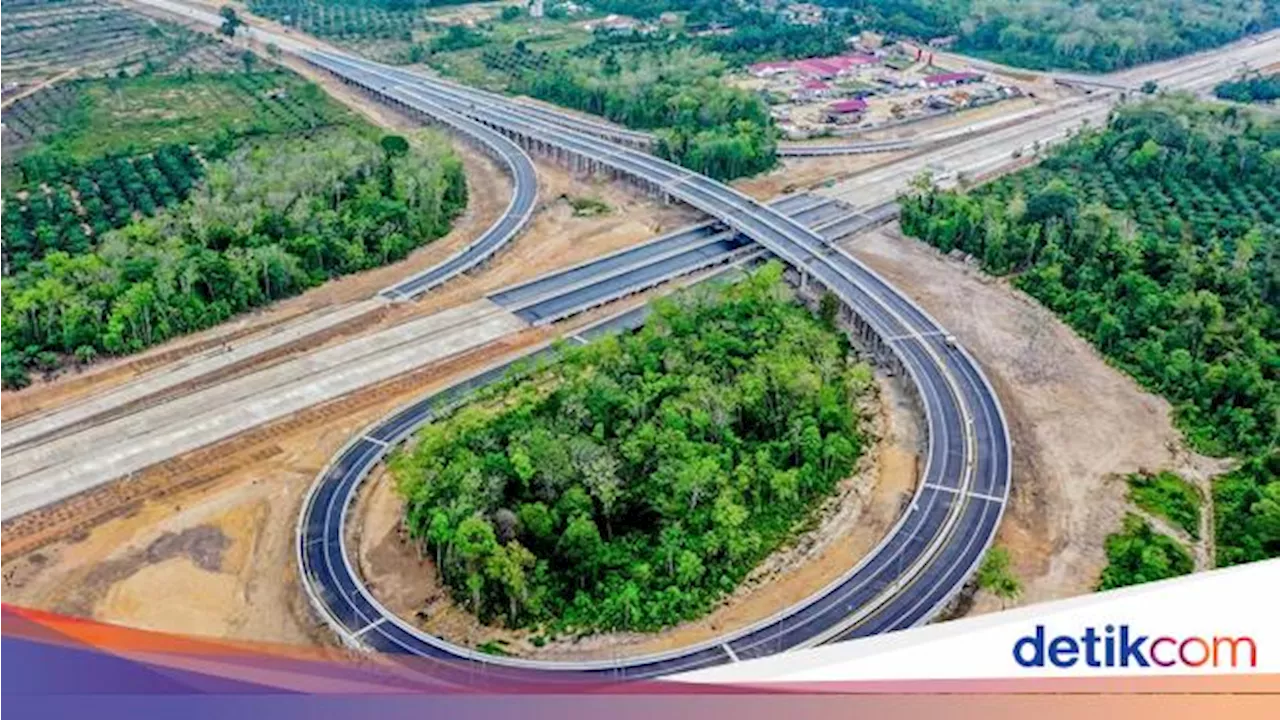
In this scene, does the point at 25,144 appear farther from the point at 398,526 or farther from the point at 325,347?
the point at 398,526

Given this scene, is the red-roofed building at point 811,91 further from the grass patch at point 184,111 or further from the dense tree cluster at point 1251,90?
the grass patch at point 184,111

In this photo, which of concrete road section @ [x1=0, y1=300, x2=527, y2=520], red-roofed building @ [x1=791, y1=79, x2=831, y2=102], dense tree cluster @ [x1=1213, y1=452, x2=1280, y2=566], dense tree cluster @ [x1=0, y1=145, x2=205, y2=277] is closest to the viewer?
dense tree cluster @ [x1=1213, y1=452, x2=1280, y2=566]

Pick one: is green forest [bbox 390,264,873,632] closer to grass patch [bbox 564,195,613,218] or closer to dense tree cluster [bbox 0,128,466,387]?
dense tree cluster [bbox 0,128,466,387]

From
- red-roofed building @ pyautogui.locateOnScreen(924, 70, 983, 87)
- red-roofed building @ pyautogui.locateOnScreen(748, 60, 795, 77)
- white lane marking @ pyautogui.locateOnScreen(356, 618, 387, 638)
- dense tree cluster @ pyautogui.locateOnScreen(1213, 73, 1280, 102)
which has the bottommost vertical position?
white lane marking @ pyautogui.locateOnScreen(356, 618, 387, 638)

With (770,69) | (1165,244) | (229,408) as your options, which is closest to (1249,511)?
(1165,244)

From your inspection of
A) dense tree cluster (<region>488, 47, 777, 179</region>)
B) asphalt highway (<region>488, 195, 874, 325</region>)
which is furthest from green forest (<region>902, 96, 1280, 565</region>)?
dense tree cluster (<region>488, 47, 777, 179</region>)

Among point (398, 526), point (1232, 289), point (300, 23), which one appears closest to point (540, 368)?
point (398, 526)
